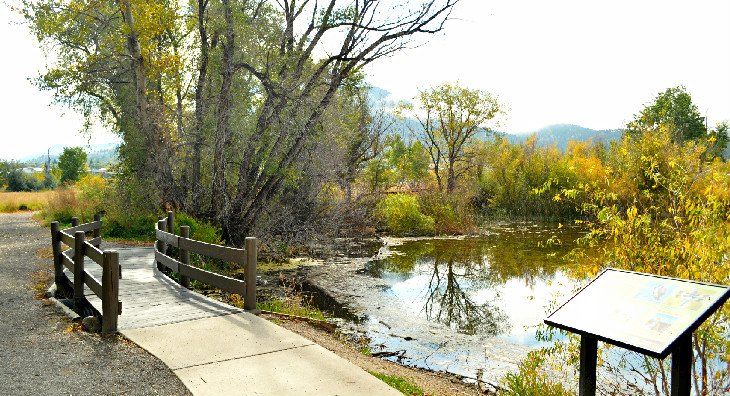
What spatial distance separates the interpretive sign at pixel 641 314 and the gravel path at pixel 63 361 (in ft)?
12.2

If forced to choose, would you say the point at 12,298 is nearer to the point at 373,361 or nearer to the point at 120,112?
the point at 373,361

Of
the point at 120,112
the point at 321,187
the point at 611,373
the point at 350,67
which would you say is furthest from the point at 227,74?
the point at 611,373

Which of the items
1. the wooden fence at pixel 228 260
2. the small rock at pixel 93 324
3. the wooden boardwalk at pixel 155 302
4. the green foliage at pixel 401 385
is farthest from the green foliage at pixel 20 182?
the green foliage at pixel 401 385

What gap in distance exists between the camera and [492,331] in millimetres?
11375

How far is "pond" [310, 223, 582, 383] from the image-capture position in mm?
9758

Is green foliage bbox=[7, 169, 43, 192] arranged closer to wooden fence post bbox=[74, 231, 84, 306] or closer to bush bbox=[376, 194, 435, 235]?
bush bbox=[376, 194, 435, 235]

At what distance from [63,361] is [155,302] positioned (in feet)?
8.24

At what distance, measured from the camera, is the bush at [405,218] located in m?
28.1

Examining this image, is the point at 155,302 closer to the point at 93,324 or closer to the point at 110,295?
the point at 93,324

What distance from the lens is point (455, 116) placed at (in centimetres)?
4753

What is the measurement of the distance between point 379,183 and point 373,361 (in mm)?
24891

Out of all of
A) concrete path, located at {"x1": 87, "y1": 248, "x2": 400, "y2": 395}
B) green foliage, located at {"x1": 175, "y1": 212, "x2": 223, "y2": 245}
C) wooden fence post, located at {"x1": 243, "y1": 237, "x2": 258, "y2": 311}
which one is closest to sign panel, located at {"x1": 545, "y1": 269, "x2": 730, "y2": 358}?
concrete path, located at {"x1": 87, "y1": 248, "x2": 400, "y2": 395}

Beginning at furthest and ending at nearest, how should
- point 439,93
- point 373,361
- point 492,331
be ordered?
point 439,93 → point 492,331 → point 373,361

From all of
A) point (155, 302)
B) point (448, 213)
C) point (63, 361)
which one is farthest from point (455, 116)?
point (63, 361)
